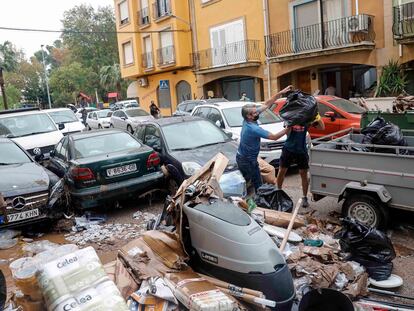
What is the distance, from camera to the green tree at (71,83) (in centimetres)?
5509

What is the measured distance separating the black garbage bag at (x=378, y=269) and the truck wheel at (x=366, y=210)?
1094 mm

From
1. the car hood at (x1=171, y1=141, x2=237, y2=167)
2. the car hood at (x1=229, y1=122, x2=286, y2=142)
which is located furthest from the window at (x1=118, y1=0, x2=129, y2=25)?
the car hood at (x1=171, y1=141, x2=237, y2=167)

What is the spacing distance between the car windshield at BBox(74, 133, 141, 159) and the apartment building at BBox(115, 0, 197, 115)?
64.3 feet

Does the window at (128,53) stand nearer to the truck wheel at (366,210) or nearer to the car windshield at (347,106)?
the car windshield at (347,106)

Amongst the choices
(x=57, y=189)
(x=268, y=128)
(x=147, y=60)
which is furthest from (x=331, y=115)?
(x=147, y=60)

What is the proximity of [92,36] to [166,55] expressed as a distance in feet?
92.2

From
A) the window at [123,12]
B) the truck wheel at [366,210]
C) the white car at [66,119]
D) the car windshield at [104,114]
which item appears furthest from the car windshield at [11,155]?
the window at [123,12]

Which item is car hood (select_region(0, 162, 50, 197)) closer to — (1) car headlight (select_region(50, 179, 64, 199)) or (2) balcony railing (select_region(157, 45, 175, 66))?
(1) car headlight (select_region(50, 179, 64, 199))

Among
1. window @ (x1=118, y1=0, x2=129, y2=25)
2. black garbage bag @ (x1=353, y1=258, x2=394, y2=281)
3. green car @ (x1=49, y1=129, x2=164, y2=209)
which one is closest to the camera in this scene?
black garbage bag @ (x1=353, y1=258, x2=394, y2=281)

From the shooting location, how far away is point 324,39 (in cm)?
1859

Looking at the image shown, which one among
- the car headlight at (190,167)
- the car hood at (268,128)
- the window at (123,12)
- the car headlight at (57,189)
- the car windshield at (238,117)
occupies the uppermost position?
the window at (123,12)

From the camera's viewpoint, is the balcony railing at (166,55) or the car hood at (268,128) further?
the balcony railing at (166,55)

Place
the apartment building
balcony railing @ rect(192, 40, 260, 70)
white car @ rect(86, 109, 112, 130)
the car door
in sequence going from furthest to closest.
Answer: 1. the apartment building
2. white car @ rect(86, 109, 112, 130)
3. balcony railing @ rect(192, 40, 260, 70)
4. the car door

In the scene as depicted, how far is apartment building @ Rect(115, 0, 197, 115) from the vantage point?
27109 mm
